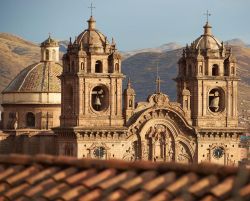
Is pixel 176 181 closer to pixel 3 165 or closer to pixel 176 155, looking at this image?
pixel 3 165

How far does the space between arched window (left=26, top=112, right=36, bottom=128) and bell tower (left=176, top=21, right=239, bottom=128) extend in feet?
36.7

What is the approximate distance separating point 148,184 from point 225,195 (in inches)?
34.9

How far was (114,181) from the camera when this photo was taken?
10398 mm

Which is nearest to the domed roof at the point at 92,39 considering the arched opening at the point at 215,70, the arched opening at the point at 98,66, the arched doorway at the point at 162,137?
the arched opening at the point at 98,66

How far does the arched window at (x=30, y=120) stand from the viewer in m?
71.1

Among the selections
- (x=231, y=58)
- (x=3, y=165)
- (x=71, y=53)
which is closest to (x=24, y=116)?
(x=71, y=53)

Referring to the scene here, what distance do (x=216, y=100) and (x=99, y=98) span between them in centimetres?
811

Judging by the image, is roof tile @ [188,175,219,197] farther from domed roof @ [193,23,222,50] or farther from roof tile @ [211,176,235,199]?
domed roof @ [193,23,222,50]

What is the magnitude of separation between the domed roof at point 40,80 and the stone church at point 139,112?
4.40m

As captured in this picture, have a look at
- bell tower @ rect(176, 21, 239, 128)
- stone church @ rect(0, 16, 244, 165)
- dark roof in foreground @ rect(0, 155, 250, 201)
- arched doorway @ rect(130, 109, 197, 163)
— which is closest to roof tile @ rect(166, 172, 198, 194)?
dark roof in foreground @ rect(0, 155, 250, 201)

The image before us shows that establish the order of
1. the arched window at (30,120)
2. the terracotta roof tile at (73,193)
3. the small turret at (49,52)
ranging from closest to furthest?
1. the terracotta roof tile at (73,193)
2. the arched window at (30,120)
3. the small turret at (49,52)

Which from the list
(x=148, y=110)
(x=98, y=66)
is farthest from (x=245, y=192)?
(x=148, y=110)

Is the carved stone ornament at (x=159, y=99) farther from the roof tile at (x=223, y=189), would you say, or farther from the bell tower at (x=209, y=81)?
the roof tile at (x=223, y=189)

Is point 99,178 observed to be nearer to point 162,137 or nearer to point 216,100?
point 162,137
